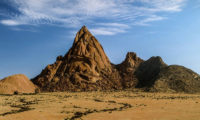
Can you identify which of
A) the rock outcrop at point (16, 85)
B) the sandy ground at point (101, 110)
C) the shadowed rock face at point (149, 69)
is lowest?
the sandy ground at point (101, 110)

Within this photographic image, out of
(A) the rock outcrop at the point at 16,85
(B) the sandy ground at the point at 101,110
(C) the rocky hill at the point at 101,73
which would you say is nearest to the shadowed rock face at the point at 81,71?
(C) the rocky hill at the point at 101,73

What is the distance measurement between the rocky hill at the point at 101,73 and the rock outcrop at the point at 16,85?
14.4ft

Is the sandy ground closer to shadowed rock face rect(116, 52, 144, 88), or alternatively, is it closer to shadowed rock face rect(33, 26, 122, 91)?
shadowed rock face rect(33, 26, 122, 91)

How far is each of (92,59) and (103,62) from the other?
658cm

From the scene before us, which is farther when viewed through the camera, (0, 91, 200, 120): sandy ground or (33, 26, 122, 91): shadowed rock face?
(33, 26, 122, 91): shadowed rock face

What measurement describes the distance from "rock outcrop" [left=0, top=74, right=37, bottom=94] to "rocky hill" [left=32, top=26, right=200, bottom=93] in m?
4.38

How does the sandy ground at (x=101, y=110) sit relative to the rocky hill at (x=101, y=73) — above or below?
below

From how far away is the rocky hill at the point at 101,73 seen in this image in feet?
205

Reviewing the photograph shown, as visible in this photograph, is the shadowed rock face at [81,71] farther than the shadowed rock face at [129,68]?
No

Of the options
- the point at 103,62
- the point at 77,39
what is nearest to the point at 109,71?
the point at 103,62

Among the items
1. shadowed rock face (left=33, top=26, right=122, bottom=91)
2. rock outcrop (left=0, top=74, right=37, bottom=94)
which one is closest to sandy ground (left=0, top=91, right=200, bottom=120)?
rock outcrop (left=0, top=74, right=37, bottom=94)

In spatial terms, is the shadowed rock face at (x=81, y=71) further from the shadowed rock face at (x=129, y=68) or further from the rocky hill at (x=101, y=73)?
the shadowed rock face at (x=129, y=68)

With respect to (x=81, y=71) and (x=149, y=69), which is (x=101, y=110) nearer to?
(x=81, y=71)

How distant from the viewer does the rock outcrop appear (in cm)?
5591
